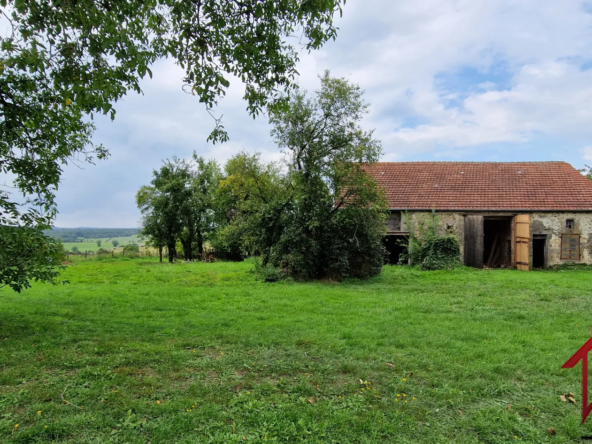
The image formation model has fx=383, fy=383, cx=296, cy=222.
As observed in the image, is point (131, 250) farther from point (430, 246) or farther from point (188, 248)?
point (430, 246)

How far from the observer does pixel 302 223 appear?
14.3 metres

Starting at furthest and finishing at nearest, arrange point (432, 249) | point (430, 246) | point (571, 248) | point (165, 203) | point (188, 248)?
point (188, 248), point (165, 203), point (571, 248), point (430, 246), point (432, 249)

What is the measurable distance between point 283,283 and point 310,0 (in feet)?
32.4

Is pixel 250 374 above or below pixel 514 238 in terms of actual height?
below

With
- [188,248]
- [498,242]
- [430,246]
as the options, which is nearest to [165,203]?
[188,248]

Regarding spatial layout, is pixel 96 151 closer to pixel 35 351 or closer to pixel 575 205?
pixel 35 351

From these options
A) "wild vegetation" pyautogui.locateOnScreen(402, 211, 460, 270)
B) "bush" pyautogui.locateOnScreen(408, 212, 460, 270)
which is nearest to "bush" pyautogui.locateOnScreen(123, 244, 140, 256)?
"wild vegetation" pyautogui.locateOnScreen(402, 211, 460, 270)

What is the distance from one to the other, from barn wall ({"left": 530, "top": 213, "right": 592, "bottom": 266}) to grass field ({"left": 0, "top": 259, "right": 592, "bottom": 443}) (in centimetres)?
1234

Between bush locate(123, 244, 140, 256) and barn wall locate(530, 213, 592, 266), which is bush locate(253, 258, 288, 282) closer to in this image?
barn wall locate(530, 213, 592, 266)

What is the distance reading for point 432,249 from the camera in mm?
19047

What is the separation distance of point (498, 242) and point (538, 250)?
2117mm

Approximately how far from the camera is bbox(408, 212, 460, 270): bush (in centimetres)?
1865

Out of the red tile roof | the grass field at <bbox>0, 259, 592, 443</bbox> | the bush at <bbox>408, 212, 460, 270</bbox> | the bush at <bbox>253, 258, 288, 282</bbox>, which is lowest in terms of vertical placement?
the grass field at <bbox>0, 259, 592, 443</bbox>

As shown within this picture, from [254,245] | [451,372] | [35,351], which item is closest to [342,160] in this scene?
[254,245]
